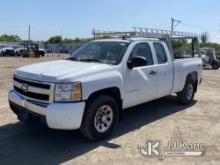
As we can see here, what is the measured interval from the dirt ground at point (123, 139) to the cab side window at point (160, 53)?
4.34 feet

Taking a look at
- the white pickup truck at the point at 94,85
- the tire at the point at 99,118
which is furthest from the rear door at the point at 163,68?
the tire at the point at 99,118

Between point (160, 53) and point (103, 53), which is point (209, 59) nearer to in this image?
point (160, 53)

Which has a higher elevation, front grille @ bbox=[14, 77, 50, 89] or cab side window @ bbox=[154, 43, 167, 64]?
cab side window @ bbox=[154, 43, 167, 64]

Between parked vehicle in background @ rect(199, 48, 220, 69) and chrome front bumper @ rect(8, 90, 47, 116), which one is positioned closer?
chrome front bumper @ rect(8, 90, 47, 116)

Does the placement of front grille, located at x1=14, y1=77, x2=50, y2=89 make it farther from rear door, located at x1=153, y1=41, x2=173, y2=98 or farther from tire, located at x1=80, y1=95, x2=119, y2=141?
rear door, located at x1=153, y1=41, x2=173, y2=98

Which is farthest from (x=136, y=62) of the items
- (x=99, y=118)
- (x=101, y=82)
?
(x=99, y=118)

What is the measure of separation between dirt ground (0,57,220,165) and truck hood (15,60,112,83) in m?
1.16

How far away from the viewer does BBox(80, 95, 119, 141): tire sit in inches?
203

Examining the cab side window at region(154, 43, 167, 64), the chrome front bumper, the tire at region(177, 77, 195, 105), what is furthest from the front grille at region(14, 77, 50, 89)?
the tire at region(177, 77, 195, 105)

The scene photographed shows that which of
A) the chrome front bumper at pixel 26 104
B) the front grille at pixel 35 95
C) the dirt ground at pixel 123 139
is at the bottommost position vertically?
the dirt ground at pixel 123 139

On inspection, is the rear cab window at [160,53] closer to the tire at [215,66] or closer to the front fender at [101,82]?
the front fender at [101,82]

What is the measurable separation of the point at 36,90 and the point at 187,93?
491 centimetres

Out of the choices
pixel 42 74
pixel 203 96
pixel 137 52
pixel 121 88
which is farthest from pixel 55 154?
pixel 203 96

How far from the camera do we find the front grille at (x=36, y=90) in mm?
4898
